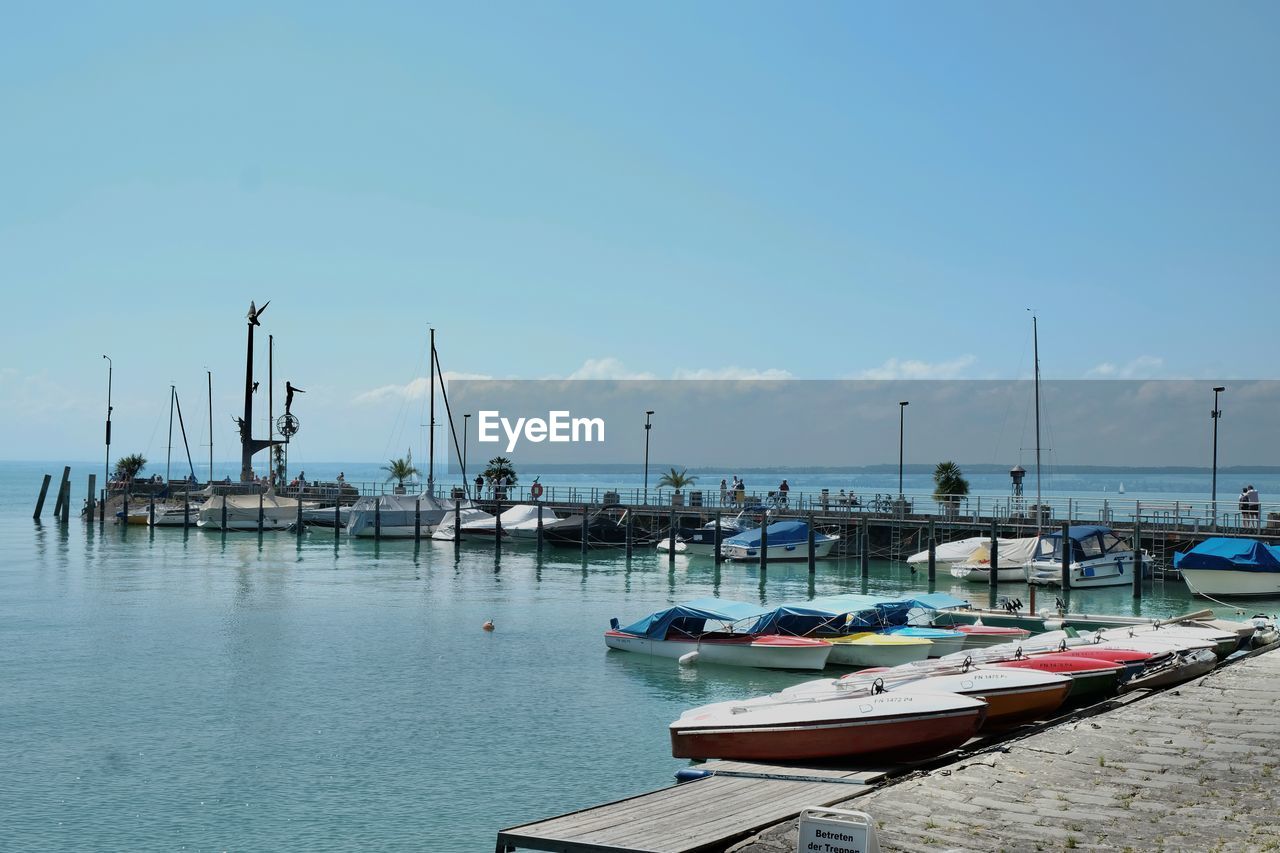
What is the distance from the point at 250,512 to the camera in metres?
81.3

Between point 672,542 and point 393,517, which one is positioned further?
point 393,517

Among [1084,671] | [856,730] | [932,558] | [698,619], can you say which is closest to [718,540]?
[932,558]

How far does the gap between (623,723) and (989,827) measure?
12863 mm

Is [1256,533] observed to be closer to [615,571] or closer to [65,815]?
[615,571]

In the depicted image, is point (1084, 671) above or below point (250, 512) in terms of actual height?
above

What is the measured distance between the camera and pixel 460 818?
18.1 m

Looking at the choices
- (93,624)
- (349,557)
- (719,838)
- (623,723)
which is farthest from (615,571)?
(719,838)

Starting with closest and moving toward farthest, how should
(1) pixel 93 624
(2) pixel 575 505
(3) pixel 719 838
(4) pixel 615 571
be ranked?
(3) pixel 719 838 → (1) pixel 93 624 → (4) pixel 615 571 → (2) pixel 575 505

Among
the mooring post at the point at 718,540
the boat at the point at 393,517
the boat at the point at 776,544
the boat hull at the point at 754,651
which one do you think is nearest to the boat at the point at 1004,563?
the boat at the point at 776,544

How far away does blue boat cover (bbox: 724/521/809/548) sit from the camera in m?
61.5

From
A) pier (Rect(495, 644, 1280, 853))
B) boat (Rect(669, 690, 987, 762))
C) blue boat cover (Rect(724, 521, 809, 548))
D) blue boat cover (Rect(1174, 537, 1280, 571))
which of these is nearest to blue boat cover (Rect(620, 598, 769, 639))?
boat (Rect(669, 690, 987, 762))

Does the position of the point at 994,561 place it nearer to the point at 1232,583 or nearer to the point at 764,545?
the point at 1232,583

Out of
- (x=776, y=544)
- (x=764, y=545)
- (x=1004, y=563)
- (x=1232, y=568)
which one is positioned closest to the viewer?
(x=1232, y=568)

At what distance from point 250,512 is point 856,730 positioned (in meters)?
70.2
